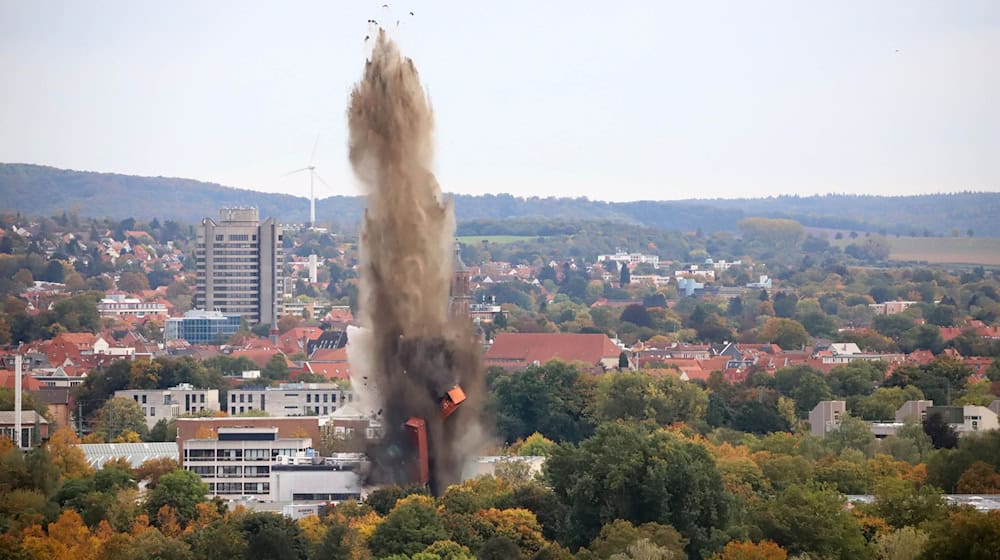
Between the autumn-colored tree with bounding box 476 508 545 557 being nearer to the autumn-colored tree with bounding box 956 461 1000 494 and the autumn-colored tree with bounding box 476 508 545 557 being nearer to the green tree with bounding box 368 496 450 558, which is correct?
the green tree with bounding box 368 496 450 558

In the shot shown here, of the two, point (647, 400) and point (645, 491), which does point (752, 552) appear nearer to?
point (645, 491)

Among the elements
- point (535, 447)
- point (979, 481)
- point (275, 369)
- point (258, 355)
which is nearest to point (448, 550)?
point (979, 481)

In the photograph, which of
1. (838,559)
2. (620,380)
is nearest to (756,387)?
(620,380)

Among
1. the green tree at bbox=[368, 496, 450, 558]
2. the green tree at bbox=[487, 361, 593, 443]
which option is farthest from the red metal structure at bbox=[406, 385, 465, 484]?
the green tree at bbox=[487, 361, 593, 443]

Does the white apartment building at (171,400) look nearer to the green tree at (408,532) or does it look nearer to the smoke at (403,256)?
the smoke at (403,256)

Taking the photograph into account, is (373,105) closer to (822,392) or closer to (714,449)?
(714,449)

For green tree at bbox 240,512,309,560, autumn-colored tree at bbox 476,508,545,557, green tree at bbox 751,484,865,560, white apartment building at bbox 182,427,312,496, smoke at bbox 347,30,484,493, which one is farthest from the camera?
white apartment building at bbox 182,427,312,496

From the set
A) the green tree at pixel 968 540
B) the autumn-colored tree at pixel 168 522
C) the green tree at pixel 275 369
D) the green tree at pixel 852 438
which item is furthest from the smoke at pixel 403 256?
Result: the green tree at pixel 275 369
